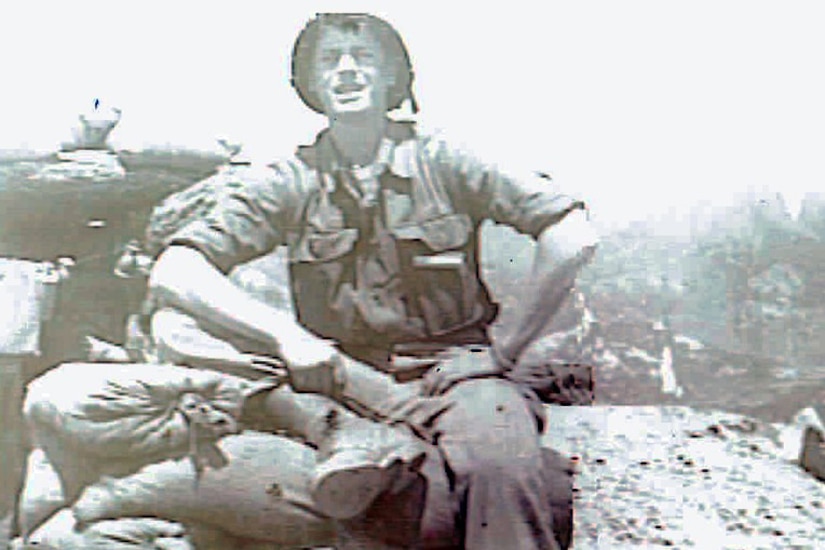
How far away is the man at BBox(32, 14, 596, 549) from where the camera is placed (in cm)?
269

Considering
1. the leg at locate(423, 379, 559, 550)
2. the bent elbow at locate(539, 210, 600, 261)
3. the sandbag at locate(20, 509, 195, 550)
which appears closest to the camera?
the leg at locate(423, 379, 559, 550)

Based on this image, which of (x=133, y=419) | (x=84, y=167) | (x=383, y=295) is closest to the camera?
(x=133, y=419)

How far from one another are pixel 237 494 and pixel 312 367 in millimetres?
356

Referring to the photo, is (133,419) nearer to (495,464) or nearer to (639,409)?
(495,464)

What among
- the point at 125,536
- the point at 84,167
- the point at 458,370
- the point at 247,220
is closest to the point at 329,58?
the point at 247,220

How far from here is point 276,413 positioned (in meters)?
2.80

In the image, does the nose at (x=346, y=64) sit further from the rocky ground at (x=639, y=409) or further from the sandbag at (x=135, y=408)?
the sandbag at (x=135, y=408)

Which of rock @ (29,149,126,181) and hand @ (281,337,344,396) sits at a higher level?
rock @ (29,149,126,181)

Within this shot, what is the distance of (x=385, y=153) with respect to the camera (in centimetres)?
300

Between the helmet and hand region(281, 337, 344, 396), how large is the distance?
65cm

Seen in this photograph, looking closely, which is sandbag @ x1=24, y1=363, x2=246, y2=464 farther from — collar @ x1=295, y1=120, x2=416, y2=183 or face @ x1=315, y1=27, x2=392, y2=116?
face @ x1=315, y1=27, x2=392, y2=116

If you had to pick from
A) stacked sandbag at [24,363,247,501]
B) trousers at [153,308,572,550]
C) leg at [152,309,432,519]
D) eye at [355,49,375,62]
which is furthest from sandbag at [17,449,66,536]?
eye at [355,49,375,62]

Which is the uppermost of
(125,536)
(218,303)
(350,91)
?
(350,91)

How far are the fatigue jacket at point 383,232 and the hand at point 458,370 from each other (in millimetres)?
48
